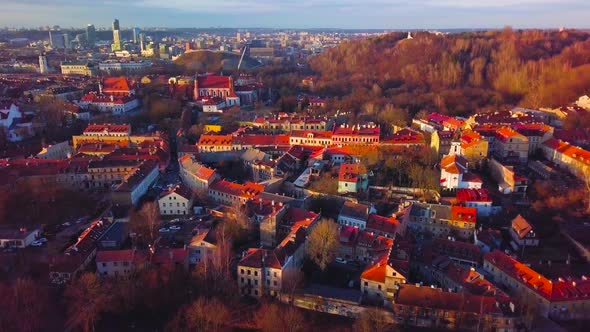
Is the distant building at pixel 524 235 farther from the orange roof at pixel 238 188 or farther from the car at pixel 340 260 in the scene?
the orange roof at pixel 238 188

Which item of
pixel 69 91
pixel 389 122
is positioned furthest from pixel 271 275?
pixel 69 91

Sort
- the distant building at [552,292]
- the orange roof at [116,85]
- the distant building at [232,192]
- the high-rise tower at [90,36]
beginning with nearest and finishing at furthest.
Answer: the distant building at [552,292], the distant building at [232,192], the orange roof at [116,85], the high-rise tower at [90,36]

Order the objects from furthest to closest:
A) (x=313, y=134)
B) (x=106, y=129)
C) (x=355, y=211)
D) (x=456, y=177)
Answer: (x=106, y=129) → (x=313, y=134) → (x=456, y=177) → (x=355, y=211)

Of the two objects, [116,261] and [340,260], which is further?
[340,260]

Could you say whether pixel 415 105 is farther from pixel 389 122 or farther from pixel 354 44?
pixel 354 44

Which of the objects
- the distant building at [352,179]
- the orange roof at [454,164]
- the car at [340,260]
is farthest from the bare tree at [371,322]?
the orange roof at [454,164]

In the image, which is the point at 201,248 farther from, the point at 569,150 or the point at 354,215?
the point at 569,150

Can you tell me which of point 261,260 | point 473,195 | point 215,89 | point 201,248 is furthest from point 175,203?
point 215,89
